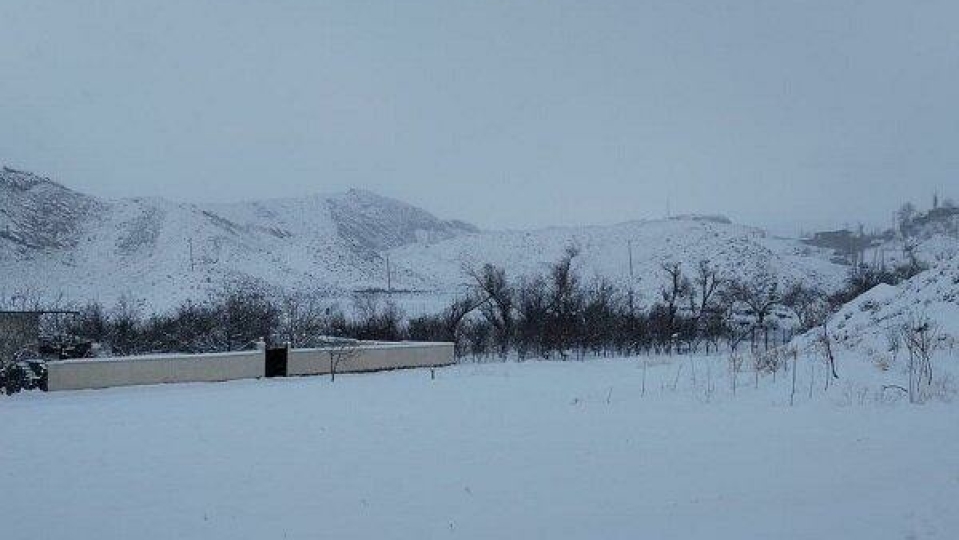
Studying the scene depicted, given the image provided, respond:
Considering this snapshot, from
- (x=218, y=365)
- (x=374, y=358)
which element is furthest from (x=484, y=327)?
(x=218, y=365)

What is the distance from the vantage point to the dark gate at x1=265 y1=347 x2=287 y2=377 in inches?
870

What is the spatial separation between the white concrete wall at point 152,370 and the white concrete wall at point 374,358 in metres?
1.39

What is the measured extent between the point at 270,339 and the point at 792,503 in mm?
25374

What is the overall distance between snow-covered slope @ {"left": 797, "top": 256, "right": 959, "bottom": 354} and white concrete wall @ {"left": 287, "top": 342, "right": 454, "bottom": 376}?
1277 centimetres

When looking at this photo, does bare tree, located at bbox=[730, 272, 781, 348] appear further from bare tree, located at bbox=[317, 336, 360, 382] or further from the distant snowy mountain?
bare tree, located at bbox=[317, 336, 360, 382]

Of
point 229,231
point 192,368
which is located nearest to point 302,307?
point 192,368

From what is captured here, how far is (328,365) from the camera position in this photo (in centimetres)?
2353

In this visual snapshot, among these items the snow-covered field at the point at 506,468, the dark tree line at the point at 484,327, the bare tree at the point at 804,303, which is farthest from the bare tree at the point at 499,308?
the snow-covered field at the point at 506,468

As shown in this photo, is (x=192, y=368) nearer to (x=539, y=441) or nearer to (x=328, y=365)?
(x=328, y=365)

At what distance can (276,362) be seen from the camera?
22.3 metres

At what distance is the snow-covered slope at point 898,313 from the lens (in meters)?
20.0

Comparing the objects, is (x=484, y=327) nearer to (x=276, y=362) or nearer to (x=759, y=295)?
(x=276, y=362)

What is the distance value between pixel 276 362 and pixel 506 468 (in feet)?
51.8

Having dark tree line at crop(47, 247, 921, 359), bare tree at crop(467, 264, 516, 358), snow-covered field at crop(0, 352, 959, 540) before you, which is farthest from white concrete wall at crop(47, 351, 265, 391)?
bare tree at crop(467, 264, 516, 358)
